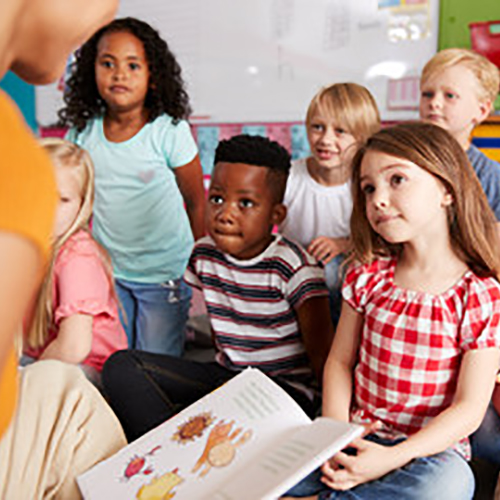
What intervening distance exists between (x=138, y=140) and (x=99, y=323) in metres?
0.59

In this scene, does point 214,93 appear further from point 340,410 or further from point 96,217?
point 340,410

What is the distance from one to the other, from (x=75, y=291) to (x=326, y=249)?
51 cm

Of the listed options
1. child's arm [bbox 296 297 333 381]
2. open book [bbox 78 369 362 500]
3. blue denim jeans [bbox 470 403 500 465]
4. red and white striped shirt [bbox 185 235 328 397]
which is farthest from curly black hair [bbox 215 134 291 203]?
blue denim jeans [bbox 470 403 500 465]

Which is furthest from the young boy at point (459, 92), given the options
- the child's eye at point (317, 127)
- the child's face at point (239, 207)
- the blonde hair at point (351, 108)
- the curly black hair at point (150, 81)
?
the curly black hair at point (150, 81)

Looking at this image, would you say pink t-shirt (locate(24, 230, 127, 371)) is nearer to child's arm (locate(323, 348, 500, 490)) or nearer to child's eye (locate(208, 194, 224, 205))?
child's eye (locate(208, 194, 224, 205))

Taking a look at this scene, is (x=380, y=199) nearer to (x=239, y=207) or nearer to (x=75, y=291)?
(x=239, y=207)

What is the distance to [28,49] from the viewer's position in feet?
1.01

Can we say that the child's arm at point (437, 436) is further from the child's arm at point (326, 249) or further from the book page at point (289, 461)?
the child's arm at point (326, 249)

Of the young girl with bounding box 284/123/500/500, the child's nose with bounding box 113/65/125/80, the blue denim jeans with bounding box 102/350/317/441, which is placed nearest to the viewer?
the young girl with bounding box 284/123/500/500

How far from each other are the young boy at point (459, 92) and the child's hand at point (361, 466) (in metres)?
0.75

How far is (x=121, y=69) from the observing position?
5.30 feet

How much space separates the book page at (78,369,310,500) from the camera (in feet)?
2.36

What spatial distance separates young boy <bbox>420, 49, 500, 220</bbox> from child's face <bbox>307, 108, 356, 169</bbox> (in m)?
0.20

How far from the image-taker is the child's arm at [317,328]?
1130 mm
